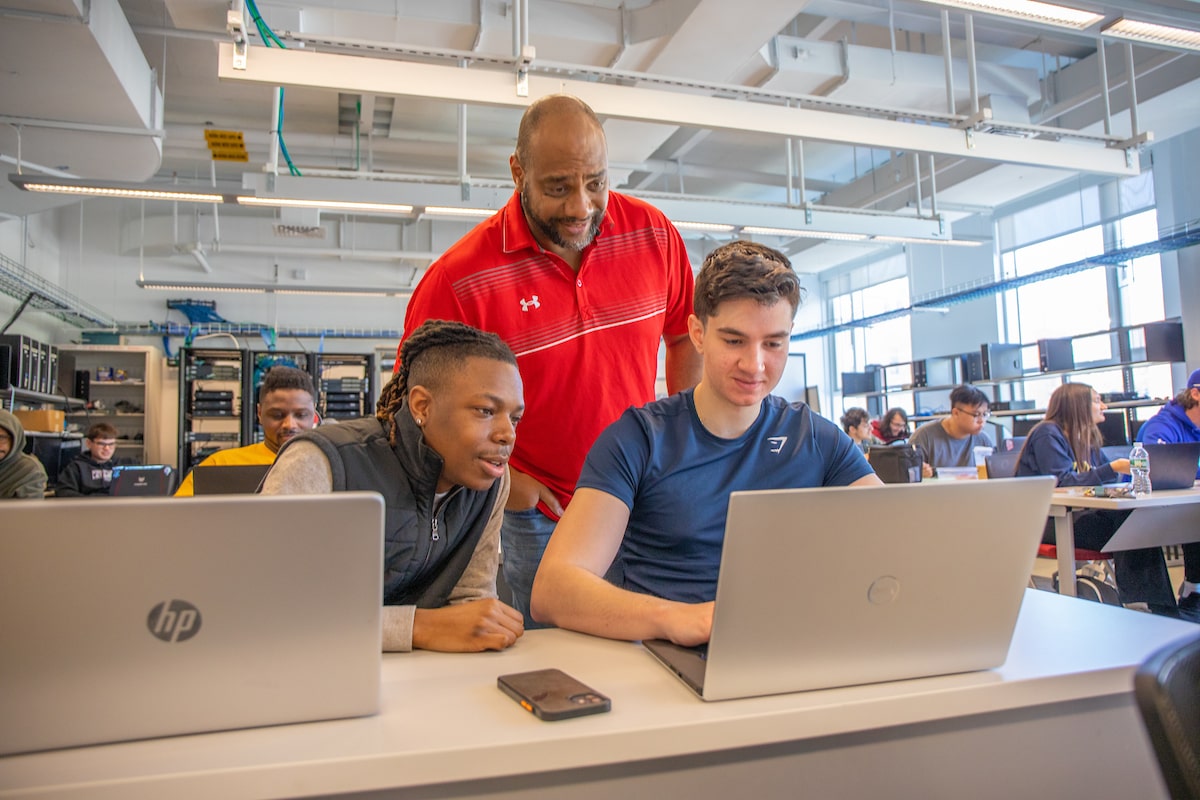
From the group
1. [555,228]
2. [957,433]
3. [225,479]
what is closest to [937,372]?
[957,433]

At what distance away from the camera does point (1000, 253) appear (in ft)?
29.8

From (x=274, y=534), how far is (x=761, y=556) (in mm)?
424

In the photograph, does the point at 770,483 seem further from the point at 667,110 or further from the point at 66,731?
the point at 667,110

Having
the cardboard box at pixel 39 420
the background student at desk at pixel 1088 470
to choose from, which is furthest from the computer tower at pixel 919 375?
the cardboard box at pixel 39 420

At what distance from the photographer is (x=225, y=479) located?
2.47 meters

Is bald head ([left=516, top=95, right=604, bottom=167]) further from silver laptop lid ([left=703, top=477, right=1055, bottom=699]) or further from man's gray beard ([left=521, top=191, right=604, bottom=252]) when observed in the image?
silver laptop lid ([left=703, top=477, right=1055, bottom=699])

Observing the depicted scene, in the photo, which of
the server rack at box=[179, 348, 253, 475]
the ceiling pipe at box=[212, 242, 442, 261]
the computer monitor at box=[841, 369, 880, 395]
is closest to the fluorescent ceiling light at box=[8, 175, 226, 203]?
the server rack at box=[179, 348, 253, 475]

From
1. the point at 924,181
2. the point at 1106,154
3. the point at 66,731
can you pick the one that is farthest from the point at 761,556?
the point at 924,181

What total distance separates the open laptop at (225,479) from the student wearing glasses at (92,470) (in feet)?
13.3

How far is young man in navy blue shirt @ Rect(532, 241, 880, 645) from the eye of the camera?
126 cm

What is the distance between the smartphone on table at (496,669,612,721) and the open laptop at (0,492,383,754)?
15 cm

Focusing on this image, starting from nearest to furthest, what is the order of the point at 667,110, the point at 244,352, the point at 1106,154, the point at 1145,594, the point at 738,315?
the point at 738,315 < the point at 1145,594 < the point at 667,110 < the point at 1106,154 < the point at 244,352

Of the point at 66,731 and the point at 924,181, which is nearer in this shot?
the point at 66,731

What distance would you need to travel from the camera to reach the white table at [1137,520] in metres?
3.16
